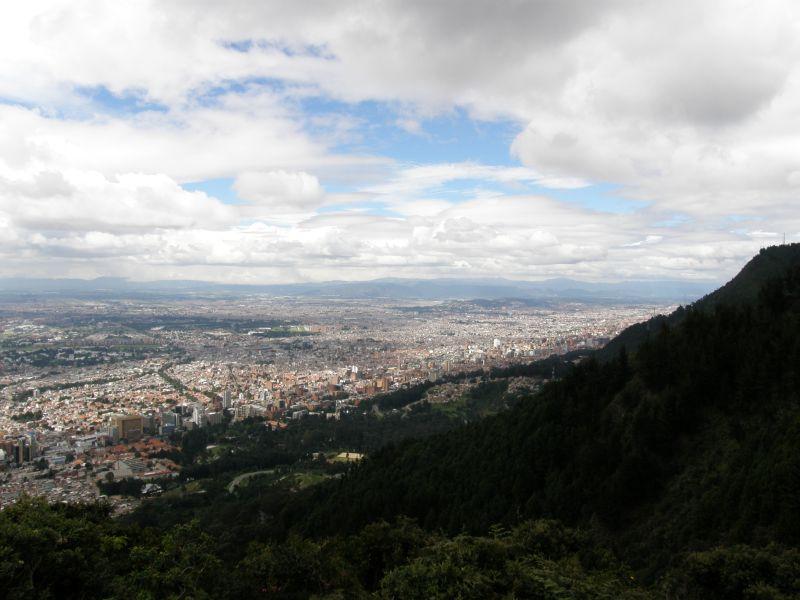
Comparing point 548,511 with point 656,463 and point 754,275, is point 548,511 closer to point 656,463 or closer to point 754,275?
point 656,463

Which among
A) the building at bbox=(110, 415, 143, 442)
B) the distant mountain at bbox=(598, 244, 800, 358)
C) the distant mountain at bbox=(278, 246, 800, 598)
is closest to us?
the distant mountain at bbox=(278, 246, 800, 598)

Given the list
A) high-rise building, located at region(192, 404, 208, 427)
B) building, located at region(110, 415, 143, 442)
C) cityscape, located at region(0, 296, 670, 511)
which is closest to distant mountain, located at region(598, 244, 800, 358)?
cityscape, located at region(0, 296, 670, 511)

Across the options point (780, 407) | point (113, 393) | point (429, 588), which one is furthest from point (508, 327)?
point (429, 588)

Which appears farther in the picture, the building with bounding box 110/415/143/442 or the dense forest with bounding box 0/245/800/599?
the building with bounding box 110/415/143/442

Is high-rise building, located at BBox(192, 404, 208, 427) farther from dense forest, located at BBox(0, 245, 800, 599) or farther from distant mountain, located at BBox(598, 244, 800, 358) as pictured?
distant mountain, located at BBox(598, 244, 800, 358)

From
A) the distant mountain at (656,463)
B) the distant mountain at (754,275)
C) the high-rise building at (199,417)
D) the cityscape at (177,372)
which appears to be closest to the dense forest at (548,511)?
Result: the distant mountain at (656,463)

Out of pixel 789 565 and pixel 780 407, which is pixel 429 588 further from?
pixel 780 407

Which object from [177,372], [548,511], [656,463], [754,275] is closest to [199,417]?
[177,372]
